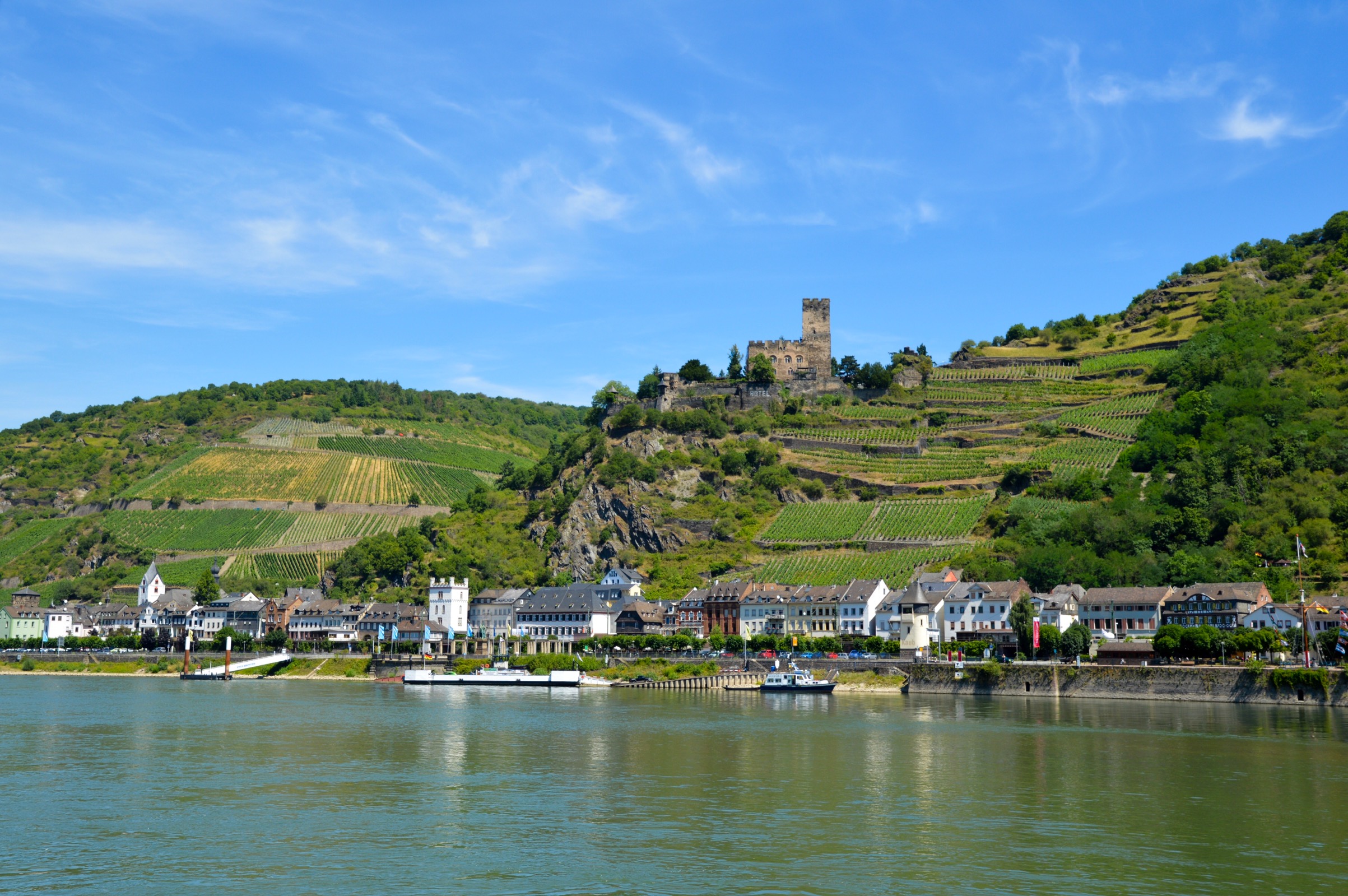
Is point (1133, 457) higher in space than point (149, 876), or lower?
higher

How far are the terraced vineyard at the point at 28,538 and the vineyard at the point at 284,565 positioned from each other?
4167 centimetres

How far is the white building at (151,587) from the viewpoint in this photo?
142m

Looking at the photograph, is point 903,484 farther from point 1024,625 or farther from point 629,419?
point 1024,625

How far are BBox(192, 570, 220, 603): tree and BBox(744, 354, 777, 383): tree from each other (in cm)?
6729

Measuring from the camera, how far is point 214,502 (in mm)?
170000

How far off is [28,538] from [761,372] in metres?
110

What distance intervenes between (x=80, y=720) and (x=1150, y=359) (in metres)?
127

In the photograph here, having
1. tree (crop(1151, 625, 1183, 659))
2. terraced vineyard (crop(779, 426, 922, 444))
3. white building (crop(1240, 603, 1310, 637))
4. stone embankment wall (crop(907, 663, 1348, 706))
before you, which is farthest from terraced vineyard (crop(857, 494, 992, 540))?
tree (crop(1151, 625, 1183, 659))

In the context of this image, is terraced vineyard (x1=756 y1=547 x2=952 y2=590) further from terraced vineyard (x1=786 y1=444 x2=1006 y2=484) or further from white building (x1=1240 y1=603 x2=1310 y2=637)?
white building (x1=1240 y1=603 x2=1310 y2=637)

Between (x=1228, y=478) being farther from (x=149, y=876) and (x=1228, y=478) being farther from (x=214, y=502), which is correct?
(x=214, y=502)

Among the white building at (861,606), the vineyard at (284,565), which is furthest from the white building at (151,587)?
the white building at (861,606)

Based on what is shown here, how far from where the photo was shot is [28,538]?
17738 centimetres

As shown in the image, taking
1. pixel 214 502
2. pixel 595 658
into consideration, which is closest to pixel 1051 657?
pixel 595 658

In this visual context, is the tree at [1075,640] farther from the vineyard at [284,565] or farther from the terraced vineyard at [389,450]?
the terraced vineyard at [389,450]
